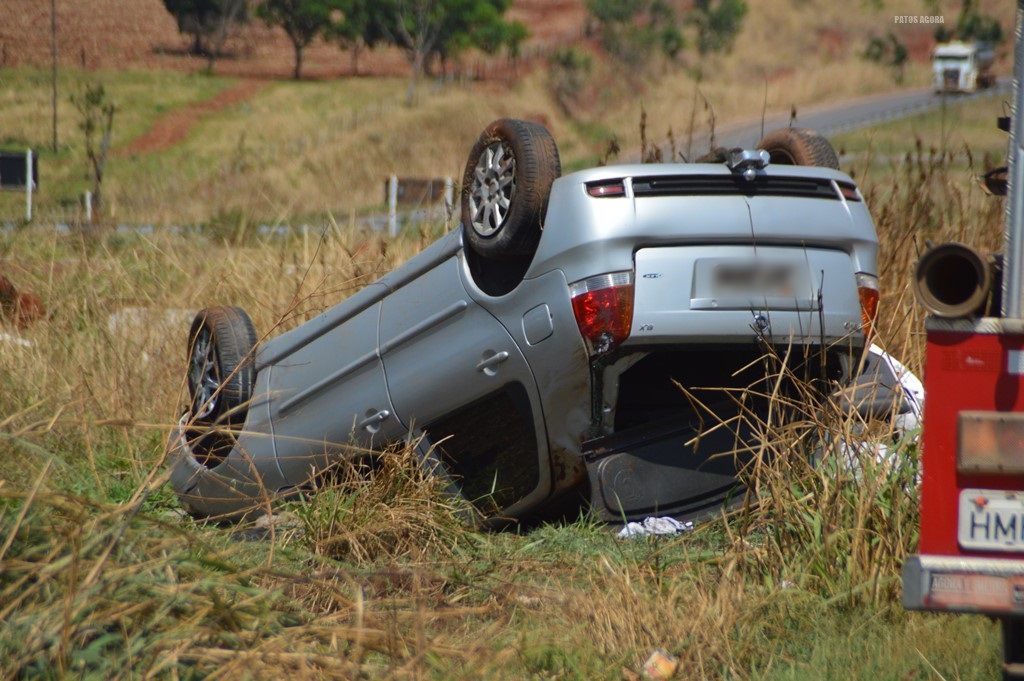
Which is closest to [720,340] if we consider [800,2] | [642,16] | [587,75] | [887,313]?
[887,313]

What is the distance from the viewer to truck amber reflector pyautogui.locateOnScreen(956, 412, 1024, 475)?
3193mm

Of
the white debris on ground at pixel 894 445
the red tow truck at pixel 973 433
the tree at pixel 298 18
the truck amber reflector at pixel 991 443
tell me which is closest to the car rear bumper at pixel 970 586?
the red tow truck at pixel 973 433

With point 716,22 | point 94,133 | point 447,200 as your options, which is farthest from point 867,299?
point 716,22

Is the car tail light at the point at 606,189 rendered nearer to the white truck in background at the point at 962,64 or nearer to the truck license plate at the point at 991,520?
the truck license plate at the point at 991,520

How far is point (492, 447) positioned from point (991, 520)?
8.00ft

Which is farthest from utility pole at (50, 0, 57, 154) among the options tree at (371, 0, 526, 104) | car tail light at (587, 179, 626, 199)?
car tail light at (587, 179, 626, 199)

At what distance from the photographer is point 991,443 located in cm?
322

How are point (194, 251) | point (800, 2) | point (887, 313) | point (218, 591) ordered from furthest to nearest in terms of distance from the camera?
1. point (800, 2)
2. point (194, 251)
3. point (887, 313)
4. point (218, 591)

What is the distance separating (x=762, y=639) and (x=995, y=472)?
3.87 ft

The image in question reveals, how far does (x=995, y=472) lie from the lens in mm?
3221

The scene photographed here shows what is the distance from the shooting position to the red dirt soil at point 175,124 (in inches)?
1441

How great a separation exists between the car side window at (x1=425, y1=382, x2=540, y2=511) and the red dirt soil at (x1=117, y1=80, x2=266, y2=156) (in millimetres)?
32610

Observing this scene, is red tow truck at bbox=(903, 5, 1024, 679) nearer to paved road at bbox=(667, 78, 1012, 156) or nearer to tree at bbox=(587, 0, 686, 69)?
paved road at bbox=(667, 78, 1012, 156)

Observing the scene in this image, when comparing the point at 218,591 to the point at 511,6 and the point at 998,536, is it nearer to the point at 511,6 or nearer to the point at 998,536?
the point at 998,536
